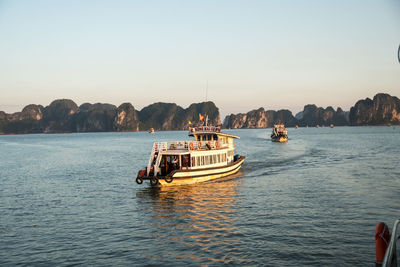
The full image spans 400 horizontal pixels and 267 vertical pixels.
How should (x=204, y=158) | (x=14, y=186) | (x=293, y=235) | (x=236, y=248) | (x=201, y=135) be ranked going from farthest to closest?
(x=201, y=135)
(x=14, y=186)
(x=204, y=158)
(x=293, y=235)
(x=236, y=248)

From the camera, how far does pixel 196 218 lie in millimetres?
25469

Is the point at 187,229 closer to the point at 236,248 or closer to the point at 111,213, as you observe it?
the point at 236,248

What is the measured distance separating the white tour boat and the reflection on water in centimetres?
124

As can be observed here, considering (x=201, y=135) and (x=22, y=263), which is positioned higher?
(x=201, y=135)

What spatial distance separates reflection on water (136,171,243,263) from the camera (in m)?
19.0

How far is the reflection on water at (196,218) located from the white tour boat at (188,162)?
124 cm

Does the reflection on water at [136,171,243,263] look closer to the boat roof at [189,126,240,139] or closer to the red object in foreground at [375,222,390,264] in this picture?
the red object in foreground at [375,222,390,264]

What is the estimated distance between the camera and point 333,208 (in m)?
27.1

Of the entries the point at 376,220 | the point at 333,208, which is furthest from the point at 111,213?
the point at 376,220

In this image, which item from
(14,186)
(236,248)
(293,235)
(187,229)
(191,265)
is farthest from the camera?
(14,186)

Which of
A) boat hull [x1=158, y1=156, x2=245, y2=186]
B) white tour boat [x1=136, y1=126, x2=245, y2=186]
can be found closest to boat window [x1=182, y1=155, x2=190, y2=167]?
white tour boat [x1=136, y1=126, x2=245, y2=186]

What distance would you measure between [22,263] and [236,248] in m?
11.4

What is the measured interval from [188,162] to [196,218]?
518 inches

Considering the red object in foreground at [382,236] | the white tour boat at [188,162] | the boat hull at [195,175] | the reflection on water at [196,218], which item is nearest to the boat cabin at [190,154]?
the white tour boat at [188,162]
